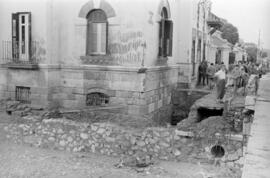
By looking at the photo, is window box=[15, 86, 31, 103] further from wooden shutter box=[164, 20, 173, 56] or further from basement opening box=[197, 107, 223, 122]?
basement opening box=[197, 107, 223, 122]

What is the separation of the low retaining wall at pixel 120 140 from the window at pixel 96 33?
302 cm

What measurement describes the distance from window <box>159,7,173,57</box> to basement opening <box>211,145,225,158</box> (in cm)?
544

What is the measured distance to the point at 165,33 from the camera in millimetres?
14094

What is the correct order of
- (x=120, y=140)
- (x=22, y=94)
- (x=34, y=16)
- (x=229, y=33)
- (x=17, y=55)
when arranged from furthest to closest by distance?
(x=229, y=33)
(x=22, y=94)
(x=17, y=55)
(x=34, y=16)
(x=120, y=140)

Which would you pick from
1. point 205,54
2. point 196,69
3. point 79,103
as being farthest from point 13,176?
point 205,54

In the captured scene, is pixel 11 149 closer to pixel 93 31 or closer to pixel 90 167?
pixel 90 167

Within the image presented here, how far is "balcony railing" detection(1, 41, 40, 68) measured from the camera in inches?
507

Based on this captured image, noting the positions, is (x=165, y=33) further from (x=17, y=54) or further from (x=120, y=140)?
(x=17, y=54)

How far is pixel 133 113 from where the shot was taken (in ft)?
41.1

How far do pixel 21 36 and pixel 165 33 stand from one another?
5852 millimetres

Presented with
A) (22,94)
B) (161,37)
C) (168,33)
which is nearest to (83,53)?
(22,94)

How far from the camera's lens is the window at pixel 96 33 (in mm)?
12750

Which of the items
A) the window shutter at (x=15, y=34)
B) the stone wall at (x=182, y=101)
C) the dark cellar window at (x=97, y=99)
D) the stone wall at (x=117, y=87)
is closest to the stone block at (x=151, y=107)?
the stone wall at (x=117, y=87)

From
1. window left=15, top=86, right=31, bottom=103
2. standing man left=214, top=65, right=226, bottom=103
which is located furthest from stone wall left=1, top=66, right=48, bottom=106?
standing man left=214, top=65, right=226, bottom=103
